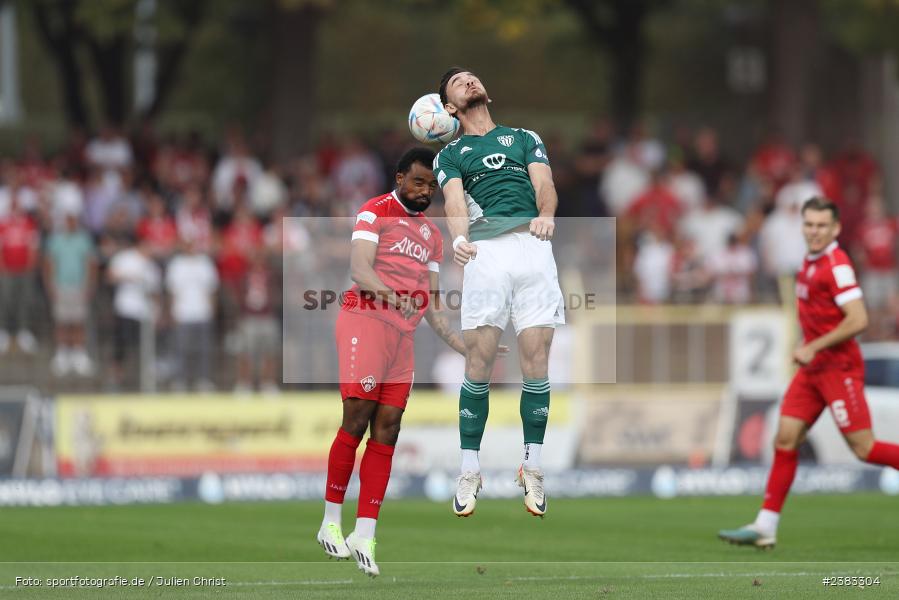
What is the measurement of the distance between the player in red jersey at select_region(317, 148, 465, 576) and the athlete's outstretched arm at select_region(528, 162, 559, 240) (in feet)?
2.23

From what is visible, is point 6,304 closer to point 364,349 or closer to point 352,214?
point 352,214

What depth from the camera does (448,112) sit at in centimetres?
1054

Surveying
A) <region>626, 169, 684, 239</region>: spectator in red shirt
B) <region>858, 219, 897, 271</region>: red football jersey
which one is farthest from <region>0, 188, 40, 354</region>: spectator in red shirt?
<region>858, 219, 897, 271</region>: red football jersey

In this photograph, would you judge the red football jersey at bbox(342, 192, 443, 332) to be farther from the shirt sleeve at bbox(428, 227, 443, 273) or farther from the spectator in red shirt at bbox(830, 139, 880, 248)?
the spectator in red shirt at bbox(830, 139, 880, 248)

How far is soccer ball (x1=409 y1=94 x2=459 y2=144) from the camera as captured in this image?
10.5 metres

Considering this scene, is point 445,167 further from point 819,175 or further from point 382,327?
point 819,175

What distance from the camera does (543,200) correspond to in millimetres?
10258

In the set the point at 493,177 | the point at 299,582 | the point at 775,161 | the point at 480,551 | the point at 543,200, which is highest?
the point at 775,161

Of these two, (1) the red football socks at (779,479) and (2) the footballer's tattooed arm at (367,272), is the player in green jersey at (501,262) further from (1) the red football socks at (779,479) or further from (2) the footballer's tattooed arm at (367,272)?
(1) the red football socks at (779,479)

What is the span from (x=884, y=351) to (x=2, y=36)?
28.9 m

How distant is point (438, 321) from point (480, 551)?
309 cm

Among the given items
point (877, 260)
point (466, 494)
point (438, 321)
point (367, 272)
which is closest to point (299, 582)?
point (466, 494)

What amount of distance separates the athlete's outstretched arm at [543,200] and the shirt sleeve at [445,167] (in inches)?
18.9

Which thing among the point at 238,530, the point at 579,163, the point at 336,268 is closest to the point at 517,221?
the point at 238,530
